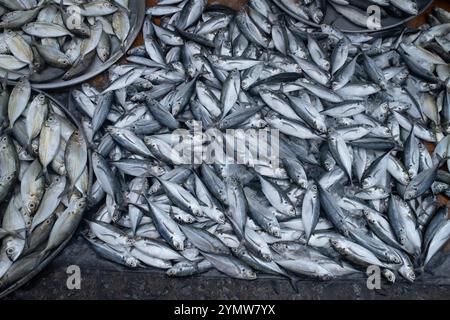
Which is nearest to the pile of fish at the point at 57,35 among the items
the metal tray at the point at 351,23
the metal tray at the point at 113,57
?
the metal tray at the point at 113,57

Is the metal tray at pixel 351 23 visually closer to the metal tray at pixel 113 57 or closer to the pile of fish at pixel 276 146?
the pile of fish at pixel 276 146

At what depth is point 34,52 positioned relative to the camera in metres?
2.74

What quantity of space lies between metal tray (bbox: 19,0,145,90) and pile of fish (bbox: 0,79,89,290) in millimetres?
188

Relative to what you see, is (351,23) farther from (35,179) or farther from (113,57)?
(35,179)

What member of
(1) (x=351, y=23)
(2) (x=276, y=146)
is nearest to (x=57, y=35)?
(2) (x=276, y=146)

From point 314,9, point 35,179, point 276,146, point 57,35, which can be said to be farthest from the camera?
point 314,9

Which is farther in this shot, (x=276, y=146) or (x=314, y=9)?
(x=314, y=9)

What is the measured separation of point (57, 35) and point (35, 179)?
1013mm

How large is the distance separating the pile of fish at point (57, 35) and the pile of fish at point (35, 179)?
0.84 ft

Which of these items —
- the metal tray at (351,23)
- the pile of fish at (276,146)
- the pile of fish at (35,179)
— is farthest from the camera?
the metal tray at (351,23)

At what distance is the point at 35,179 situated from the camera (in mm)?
2379

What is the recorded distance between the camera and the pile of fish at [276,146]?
2354mm

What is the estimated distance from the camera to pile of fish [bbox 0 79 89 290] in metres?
2.25
